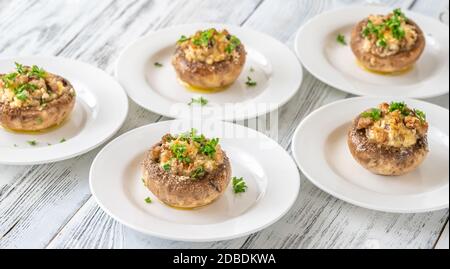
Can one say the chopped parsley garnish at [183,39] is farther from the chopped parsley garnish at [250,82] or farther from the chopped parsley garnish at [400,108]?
the chopped parsley garnish at [400,108]

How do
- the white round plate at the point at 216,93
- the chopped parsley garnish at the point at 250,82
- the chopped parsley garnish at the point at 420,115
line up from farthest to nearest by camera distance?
the chopped parsley garnish at the point at 250,82 → the white round plate at the point at 216,93 → the chopped parsley garnish at the point at 420,115

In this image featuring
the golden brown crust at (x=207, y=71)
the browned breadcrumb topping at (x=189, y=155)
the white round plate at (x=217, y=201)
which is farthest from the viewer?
the golden brown crust at (x=207, y=71)

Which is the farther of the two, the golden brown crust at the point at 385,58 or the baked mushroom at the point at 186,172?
the golden brown crust at the point at 385,58

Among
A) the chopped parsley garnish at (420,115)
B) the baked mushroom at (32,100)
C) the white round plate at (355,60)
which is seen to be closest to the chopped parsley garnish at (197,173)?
the baked mushroom at (32,100)

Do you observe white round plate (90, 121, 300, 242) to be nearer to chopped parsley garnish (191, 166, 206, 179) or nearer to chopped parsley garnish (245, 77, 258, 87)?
chopped parsley garnish (191, 166, 206, 179)

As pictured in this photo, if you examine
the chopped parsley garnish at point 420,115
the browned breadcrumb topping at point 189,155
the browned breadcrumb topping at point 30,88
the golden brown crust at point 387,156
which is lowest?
the golden brown crust at point 387,156

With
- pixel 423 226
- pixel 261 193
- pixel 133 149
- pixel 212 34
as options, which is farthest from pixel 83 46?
pixel 423 226
